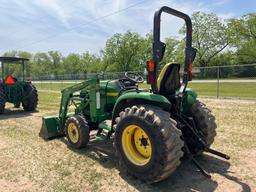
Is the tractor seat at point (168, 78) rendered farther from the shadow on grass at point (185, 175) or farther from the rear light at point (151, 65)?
the shadow on grass at point (185, 175)

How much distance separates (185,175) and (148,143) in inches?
32.2

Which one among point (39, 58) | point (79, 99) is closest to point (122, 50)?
point (39, 58)

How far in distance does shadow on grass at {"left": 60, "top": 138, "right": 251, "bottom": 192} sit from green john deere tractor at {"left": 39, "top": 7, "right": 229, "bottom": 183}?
0.13 meters

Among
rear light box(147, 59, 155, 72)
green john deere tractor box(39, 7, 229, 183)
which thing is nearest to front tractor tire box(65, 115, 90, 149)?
green john deere tractor box(39, 7, 229, 183)

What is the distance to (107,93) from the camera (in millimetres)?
5309

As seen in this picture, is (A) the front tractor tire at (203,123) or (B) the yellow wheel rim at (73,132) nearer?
(A) the front tractor tire at (203,123)

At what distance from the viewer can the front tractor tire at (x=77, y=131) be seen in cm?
522

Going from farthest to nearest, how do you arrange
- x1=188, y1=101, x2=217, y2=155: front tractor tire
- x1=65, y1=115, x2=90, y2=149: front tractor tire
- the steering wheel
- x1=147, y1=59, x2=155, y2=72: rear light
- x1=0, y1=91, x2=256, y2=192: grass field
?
x1=65, y1=115, x2=90, y2=149: front tractor tire → the steering wheel → x1=188, y1=101, x2=217, y2=155: front tractor tire → x1=0, y1=91, x2=256, y2=192: grass field → x1=147, y1=59, x2=155, y2=72: rear light

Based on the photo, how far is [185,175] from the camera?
404cm

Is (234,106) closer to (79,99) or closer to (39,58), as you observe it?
(79,99)

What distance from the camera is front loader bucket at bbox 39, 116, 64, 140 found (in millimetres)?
6109

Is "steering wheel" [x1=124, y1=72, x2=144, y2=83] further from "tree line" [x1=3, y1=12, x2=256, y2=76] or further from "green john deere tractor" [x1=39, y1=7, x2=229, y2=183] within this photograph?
"tree line" [x1=3, y1=12, x2=256, y2=76]

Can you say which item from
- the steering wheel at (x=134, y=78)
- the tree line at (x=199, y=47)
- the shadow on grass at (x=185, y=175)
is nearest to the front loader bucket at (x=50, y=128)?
the shadow on grass at (x=185, y=175)

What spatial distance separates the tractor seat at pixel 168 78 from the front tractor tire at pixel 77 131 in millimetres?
1918
